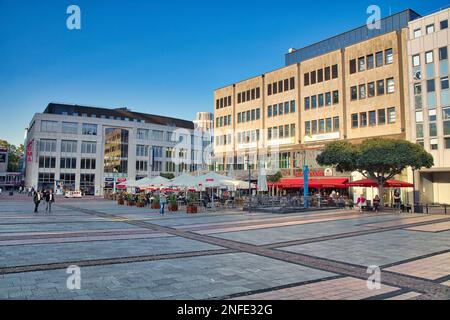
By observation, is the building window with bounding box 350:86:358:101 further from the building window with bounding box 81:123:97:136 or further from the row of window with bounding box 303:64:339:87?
the building window with bounding box 81:123:97:136

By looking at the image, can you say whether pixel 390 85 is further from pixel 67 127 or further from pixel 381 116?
pixel 67 127

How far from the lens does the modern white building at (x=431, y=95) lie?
33969mm

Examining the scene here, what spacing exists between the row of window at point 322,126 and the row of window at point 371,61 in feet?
19.4

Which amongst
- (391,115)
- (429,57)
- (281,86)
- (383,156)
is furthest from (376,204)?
(281,86)

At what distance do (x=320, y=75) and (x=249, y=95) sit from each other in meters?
12.8

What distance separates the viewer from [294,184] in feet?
137

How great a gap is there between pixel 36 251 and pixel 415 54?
3751 cm

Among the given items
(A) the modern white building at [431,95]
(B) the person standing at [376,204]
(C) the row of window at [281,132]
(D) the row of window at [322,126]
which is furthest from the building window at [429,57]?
(B) the person standing at [376,204]

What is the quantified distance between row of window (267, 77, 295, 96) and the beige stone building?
0.05m

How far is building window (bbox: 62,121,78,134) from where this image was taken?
7550 centimetres

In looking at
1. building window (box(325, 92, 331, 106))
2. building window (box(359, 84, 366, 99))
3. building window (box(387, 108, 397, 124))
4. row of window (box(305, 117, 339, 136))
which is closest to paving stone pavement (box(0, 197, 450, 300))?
building window (box(387, 108, 397, 124))

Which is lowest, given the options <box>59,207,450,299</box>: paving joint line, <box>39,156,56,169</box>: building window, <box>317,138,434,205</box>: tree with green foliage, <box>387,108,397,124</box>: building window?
<box>59,207,450,299</box>: paving joint line

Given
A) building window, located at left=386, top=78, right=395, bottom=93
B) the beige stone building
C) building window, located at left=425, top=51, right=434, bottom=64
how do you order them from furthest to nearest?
the beige stone building → building window, located at left=386, top=78, right=395, bottom=93 → building window, located at left=425, top=51, right=434, bottom=64
